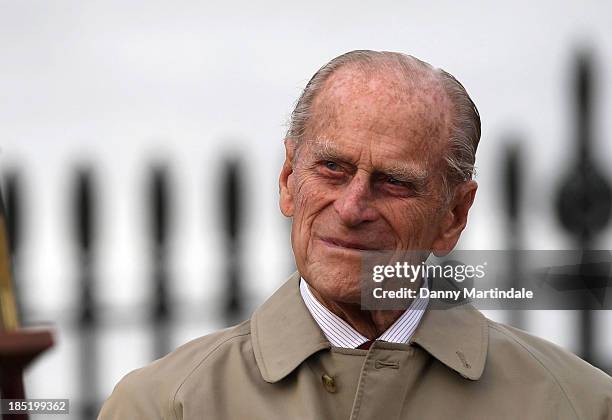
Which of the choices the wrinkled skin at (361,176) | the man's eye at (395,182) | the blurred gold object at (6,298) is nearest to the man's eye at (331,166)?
the wrinkled skin at (361,176)

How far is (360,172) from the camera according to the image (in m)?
2.88

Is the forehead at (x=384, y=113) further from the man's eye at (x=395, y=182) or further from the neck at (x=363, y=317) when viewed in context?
the neck at (x=363, y=317)

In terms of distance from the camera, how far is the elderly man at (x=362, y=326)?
A: 9.36 feet

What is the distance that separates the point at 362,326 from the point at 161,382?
496 millimetres

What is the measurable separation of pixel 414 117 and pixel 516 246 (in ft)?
14.5

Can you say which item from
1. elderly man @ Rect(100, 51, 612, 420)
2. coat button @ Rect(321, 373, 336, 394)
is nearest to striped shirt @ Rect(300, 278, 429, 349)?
elderly man @ Rect(100, 51, 612, 420)

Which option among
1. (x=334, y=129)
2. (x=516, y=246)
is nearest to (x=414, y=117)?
(x=334, y=129)

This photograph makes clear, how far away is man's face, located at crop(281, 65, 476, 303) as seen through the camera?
2.87 meters

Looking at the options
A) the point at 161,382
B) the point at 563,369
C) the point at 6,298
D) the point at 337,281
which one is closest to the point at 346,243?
the point at 337,281

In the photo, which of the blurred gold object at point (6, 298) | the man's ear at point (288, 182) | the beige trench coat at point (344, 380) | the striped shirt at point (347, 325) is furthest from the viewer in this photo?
the man's ear at point (288, 182)

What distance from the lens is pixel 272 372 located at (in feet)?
9.37

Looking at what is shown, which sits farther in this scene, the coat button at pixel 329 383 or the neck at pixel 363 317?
the neck at pixel 363 317

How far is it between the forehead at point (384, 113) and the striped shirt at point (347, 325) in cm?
39

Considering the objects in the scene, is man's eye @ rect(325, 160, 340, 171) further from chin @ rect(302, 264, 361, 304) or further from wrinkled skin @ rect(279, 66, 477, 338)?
chin @ rect(302, 264, 361, 304)
